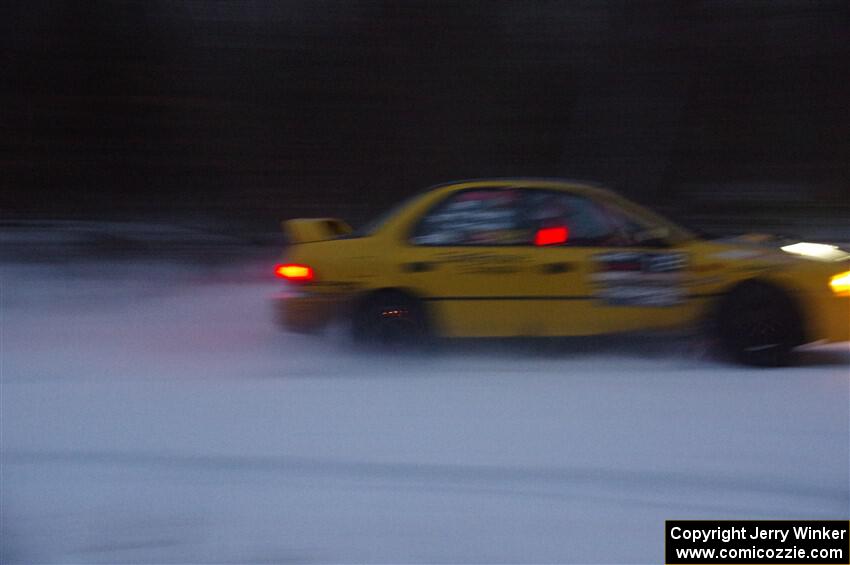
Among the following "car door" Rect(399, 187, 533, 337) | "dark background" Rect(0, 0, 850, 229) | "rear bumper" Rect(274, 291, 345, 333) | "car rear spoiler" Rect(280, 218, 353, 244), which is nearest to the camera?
"car door" Rect(399, 187, 533, 337)

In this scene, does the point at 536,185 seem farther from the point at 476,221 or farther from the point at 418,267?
the point at 418,267

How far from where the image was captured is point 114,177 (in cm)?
1299

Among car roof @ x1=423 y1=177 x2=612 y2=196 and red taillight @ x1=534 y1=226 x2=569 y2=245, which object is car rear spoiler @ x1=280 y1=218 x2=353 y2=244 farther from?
red taillight @ x1=534 y1=226 x2=569 y2=245

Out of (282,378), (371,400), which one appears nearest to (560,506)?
(371,400)

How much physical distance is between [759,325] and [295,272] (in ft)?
10.2

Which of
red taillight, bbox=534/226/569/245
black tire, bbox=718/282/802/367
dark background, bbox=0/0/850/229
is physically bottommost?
black tire, bbox=718/282/802/367

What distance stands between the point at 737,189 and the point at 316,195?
553 centimetres

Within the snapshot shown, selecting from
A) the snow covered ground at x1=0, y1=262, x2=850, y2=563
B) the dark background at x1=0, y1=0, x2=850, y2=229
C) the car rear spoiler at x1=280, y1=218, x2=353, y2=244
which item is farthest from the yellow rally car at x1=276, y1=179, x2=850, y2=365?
the dark background at x1=0, y1=0, x2=850, y2=229

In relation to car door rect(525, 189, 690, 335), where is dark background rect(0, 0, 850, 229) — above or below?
above

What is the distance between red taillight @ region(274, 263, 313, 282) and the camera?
6.71 meters

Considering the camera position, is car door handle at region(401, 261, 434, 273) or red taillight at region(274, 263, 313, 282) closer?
car door handle at region(401, 261, 434, 273)

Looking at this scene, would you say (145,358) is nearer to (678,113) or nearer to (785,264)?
(785,264)

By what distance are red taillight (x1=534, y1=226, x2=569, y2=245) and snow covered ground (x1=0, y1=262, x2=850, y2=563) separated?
0.82m

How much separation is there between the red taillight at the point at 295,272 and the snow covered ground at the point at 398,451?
0.57 meters
